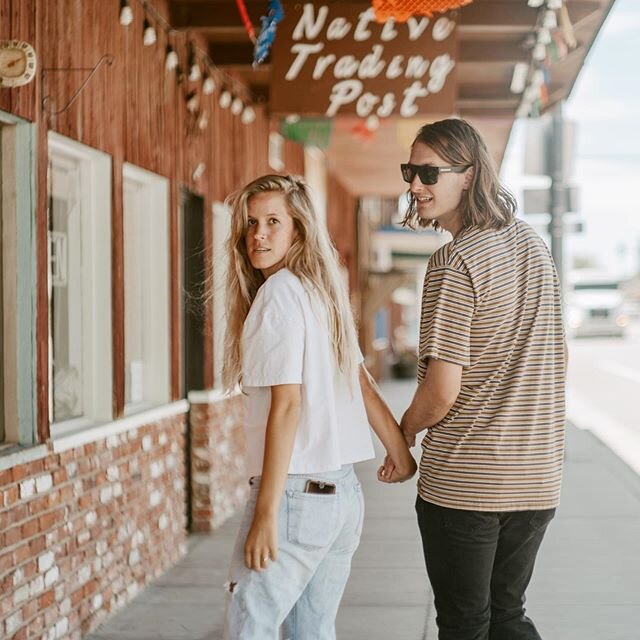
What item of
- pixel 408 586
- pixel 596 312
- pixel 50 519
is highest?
pixel 50 519

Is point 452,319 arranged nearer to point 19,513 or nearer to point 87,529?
point 19,513

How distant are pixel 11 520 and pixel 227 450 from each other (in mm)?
4056

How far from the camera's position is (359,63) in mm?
6082

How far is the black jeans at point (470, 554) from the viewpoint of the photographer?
2.99 m

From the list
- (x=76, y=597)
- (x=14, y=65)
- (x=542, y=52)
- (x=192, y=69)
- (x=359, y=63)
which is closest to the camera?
(x=14, y=65)

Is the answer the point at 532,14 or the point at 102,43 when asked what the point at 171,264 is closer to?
the point at 102,43

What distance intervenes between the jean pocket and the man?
400 mm

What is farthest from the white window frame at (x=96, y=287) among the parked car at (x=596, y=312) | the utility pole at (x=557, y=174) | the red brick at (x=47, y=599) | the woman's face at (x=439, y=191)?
the parked car at (x=596, y=312)

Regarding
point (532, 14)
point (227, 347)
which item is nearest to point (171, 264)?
point (532, 14)

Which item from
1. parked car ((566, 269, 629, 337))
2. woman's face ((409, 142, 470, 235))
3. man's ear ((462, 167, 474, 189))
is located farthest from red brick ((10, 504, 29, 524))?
parked car ((566, 269, 629, 337))

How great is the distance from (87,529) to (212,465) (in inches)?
102

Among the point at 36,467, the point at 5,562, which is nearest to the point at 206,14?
the point at 36,467

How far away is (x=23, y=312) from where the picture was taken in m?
4.28

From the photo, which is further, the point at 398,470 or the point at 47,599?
the point at 47,599
